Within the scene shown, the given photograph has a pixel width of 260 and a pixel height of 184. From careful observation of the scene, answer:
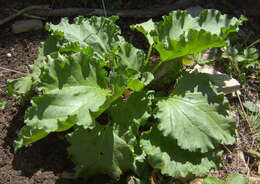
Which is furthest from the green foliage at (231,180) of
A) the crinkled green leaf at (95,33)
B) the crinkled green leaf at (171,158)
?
the crinkled green leaf at (95,33)

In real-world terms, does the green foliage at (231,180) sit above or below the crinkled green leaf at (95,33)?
below

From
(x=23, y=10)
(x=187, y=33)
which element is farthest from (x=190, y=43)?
(x=23, y=10)

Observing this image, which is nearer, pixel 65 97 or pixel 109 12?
pixel 65 97

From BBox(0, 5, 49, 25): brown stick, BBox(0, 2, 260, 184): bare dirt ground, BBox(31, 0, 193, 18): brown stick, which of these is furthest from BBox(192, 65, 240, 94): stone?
BBox(0, 5, 49, 25): brown stick

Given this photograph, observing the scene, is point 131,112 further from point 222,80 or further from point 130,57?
point 222,80

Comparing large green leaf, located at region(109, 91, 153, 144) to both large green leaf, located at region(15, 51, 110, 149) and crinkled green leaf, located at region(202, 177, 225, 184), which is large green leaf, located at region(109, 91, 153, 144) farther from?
crinkled green leaf, located at region(202, 177, 225, 184)

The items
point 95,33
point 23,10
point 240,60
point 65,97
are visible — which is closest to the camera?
point 65,97

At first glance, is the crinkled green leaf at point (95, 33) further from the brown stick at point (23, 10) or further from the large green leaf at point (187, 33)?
the brown stick at point (23, 10)
